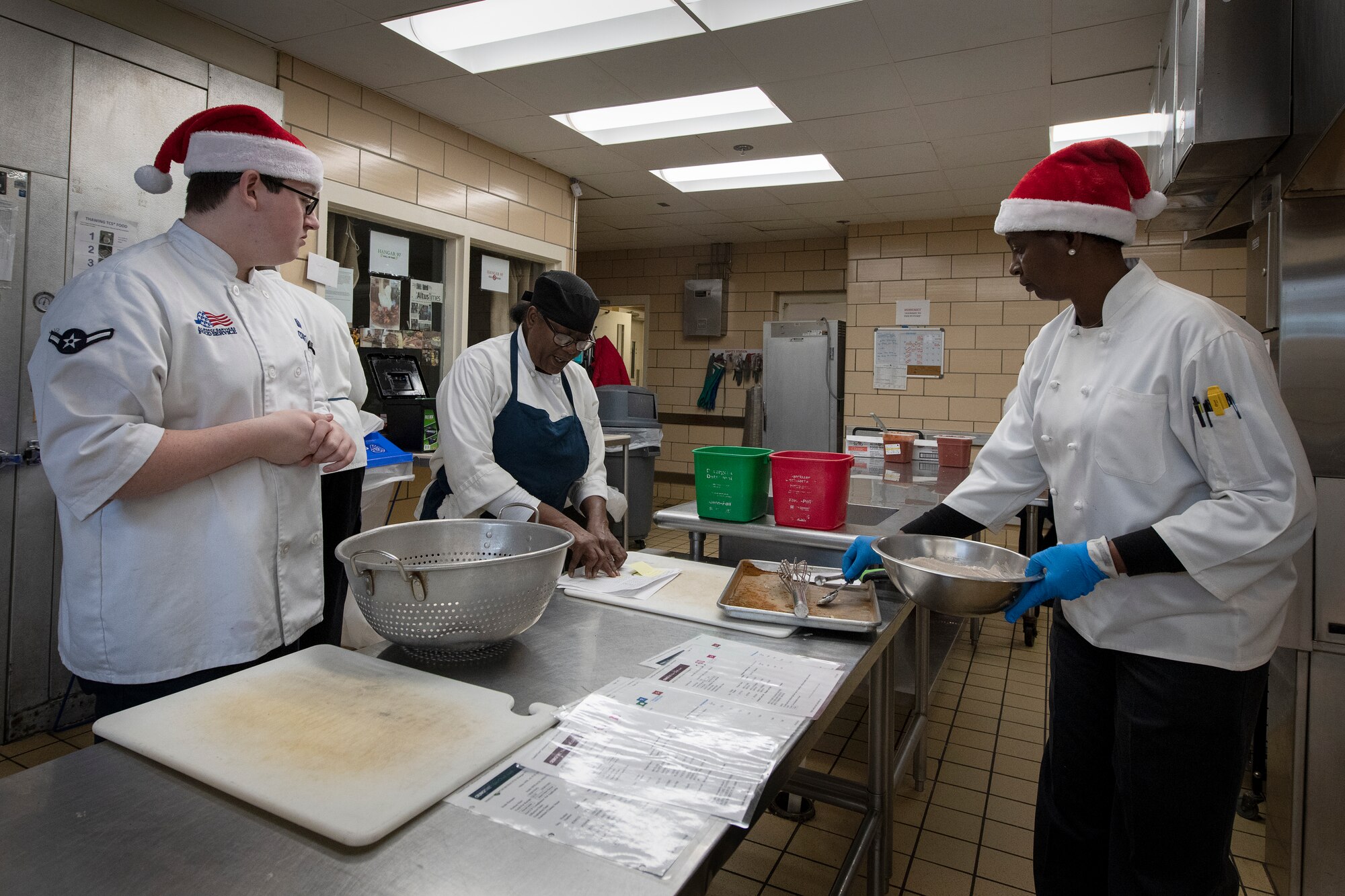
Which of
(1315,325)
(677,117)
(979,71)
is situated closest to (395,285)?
(677,117)

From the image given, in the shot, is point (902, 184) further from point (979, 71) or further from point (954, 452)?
point (954, 452)

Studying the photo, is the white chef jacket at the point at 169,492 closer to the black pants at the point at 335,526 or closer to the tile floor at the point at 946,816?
the black pants at the point at 335,526

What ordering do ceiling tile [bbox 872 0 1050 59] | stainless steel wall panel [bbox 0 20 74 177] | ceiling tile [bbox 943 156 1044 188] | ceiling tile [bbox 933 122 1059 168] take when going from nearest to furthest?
stainless steel wall panel [bbox 0 20 74 177], ceiling tile [bbox 872 0 1050 59], ceiling tile [bbox 933 122 1059 168], ceiling tile [bbox 943 156 1044 188]

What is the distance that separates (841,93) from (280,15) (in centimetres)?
256

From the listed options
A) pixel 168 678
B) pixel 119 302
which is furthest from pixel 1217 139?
pixel 168 678

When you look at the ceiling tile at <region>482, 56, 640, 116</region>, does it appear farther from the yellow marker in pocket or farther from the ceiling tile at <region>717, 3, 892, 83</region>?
the yellow marker in pocket

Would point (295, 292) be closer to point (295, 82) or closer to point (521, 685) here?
point (521, 685)

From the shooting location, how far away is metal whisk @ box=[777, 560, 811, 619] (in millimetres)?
1416

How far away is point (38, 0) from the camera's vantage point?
8.58ft

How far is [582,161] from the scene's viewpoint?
16.4 feet

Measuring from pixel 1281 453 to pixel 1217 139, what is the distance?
1426 millimetres

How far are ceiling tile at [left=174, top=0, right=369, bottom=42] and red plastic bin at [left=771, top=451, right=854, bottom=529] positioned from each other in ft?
8.64

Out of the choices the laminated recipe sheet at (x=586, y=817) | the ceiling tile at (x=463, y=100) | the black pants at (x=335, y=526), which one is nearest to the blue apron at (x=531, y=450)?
the black pants at (x=335, y=526)

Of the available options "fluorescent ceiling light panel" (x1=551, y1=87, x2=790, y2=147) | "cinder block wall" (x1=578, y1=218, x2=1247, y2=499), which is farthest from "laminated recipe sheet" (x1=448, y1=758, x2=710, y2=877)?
"cinder block wall" (x1=578, y1=218, x2=1247, y2=499)
